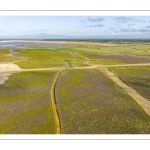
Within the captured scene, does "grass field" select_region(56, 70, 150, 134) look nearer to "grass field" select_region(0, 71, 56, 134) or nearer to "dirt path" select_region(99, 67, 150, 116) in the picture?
"dirt path" select_region(99, 67, 150, 116)

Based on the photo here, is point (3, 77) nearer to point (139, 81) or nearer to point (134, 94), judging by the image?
point (134, 94)

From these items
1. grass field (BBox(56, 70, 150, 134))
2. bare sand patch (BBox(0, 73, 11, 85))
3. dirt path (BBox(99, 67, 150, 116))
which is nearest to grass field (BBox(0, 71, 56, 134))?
bare sand patch (BBox(0, 73, 11, 85))

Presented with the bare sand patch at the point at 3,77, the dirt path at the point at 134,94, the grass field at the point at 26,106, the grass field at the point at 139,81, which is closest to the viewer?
the grass field at the point at 26,106

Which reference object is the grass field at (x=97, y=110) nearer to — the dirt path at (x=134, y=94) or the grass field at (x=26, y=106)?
Result: the dirt path at (x=134, y=94)

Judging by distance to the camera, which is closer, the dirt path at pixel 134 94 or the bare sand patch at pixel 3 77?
the dirt path at pixel 134 94

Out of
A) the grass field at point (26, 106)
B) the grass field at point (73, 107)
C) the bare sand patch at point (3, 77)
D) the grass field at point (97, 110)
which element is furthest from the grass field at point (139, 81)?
the bare sand patch at point (3, 77)

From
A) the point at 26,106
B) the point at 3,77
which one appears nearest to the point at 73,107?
the point at 26,106
